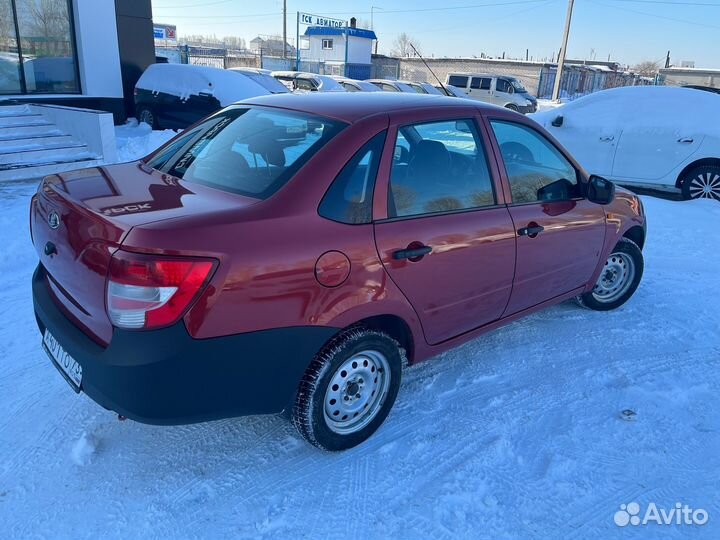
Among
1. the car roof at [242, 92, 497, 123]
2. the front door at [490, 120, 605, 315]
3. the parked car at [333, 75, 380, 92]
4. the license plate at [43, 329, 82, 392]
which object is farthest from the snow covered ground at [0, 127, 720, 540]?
the parked car at [333, 75, 380, 92]

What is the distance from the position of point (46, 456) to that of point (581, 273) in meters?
3.60

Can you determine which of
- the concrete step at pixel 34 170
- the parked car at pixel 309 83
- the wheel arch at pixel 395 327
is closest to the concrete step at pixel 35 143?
the concrete step at pixel 34 170

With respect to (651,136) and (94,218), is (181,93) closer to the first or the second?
(651,136)

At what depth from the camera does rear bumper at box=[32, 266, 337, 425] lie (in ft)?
7.06

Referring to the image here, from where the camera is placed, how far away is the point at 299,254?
92.6 inches

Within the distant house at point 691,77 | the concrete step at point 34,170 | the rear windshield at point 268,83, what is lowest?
the concrete step at point 34,170

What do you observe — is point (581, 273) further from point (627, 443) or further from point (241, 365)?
point (241, 365)

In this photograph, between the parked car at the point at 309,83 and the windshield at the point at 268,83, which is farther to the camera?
the parked car at the point at 309,83

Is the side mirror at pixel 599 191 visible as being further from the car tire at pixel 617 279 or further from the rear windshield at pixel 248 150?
the rear windshield at pixel 248 150

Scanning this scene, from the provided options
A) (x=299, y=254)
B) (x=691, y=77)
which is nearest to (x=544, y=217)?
(x=299, y=254)

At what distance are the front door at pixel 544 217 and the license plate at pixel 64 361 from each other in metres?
2.51

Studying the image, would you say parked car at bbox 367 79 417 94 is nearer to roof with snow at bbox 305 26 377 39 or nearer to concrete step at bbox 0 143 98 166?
concrete step at bbox 0 143 98 166

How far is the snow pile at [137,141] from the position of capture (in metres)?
9.83

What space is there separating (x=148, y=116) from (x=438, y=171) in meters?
11.7
